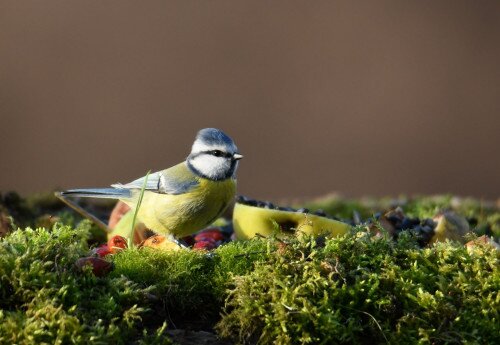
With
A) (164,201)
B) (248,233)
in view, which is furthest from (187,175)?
(248,233)

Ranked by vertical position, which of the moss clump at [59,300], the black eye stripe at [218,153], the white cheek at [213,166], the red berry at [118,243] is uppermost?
the black eye stripe at [218,153]

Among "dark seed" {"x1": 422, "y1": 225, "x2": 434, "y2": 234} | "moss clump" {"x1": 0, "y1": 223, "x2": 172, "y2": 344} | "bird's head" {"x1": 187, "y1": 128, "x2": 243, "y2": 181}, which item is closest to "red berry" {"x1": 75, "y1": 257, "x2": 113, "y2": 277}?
"moss clump" {"x1": 0, "y1": 223, "x2": 172, "y2": 344}

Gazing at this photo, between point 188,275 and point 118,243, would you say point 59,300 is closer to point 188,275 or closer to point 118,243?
point 188,275

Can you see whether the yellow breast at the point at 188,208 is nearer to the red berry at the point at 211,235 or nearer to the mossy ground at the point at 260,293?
the red berry at the point at 211,235

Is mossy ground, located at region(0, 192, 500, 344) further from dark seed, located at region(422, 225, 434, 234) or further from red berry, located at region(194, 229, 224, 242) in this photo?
red berry, located at region(194, 229, 224, 242)

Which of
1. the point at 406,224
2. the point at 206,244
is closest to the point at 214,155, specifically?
the point at 206,244

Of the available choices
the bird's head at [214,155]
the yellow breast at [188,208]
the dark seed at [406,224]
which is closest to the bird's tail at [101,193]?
the yellow breast at [188,208]
